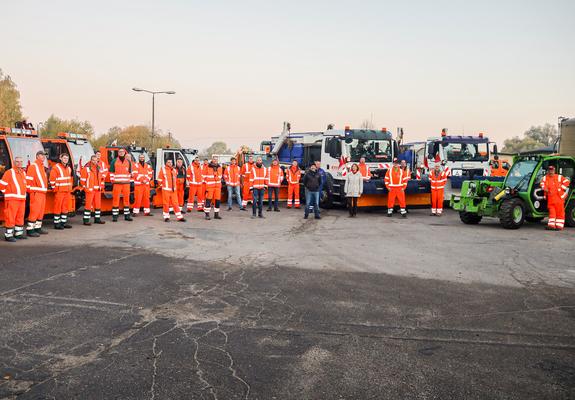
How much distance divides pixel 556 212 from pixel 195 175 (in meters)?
10.3

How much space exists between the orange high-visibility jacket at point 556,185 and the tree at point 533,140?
2990 inches

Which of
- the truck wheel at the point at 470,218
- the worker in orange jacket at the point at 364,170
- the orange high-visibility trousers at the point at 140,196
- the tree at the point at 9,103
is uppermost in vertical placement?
the tree at the point at 9,103

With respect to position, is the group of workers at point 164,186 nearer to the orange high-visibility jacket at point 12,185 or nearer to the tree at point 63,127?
the orange high-visibility jacket at point 12,185

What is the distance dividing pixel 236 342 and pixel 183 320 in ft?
3.02

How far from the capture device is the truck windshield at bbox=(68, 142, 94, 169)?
50.4 feet

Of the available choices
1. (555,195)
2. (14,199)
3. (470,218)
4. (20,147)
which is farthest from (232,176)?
(555,195)

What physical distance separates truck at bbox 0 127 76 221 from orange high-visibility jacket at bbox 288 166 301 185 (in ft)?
27.9

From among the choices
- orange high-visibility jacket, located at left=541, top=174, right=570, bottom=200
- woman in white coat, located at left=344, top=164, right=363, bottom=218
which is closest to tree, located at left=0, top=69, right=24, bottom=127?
woman in white coat, located at left=344, top=164, right=363, bottom=218

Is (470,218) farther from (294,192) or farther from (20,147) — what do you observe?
(20,147)

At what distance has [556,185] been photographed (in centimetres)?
1346

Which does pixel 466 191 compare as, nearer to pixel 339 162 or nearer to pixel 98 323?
pixel 339 162

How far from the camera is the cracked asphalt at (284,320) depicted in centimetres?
412

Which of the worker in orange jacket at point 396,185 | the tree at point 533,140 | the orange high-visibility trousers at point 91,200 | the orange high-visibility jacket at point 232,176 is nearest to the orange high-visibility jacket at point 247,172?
the orange high-visibility jacket at point 232,176

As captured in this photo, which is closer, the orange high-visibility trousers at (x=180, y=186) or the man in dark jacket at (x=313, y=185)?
the man in dark jacket at (x=313, y=185)
